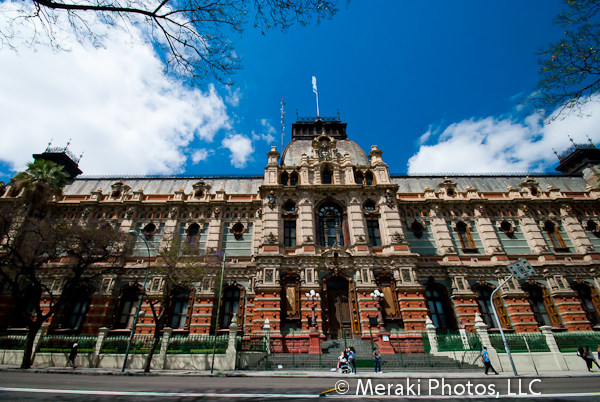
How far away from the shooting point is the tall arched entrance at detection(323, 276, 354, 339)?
21.5 meters

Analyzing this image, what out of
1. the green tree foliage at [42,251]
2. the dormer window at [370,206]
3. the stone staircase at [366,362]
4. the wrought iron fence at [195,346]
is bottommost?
the stone staircase at [366,362]

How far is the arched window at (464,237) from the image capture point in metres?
27.1

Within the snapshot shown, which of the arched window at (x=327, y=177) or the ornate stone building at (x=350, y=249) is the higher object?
the arched window at (x=327, y=177)

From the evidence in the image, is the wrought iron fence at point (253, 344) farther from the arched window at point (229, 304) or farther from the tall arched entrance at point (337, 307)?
the arched window at point (229, 304)

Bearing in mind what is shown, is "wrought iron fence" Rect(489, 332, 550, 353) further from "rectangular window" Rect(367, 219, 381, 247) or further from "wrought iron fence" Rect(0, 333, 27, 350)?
"wrought iron fence" Rect(0, 333, 27, 350)

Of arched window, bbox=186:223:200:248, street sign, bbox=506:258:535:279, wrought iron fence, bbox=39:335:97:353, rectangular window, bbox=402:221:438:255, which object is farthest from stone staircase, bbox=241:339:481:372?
arched window, bbox=186:223:200:248

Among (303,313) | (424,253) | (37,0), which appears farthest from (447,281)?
(37,0)

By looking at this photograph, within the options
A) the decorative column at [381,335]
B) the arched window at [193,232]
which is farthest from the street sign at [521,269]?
the arched window at [193,232]

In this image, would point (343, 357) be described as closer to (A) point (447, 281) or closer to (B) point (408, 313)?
(B) point (408, 313)

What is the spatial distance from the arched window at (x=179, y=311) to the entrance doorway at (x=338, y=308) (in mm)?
11782

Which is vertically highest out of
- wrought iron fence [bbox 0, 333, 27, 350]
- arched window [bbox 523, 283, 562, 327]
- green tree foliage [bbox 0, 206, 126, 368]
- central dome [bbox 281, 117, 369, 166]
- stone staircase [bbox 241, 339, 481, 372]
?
central dome [bbox 281, 117, 369, 166]

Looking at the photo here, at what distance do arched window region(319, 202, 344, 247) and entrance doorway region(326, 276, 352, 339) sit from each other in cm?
364

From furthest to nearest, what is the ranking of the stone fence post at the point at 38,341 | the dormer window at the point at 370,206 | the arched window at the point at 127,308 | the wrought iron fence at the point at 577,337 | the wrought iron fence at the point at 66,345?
the dormer window at the point at 370,206 < the arched window at the point at 127,308 < the wrought iron fence at the point at 577,337 < the wrought iron fence at the point at 66,345 < the stone fence post at the point at 38,341

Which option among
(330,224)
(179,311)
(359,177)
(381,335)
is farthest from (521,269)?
(179,311)
